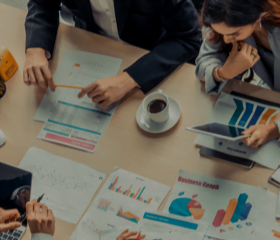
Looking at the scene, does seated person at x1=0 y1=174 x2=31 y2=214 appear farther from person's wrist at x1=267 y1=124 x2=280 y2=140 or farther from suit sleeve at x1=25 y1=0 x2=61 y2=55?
person's wrist at x1=267 y1=124 x2=280 y2=140

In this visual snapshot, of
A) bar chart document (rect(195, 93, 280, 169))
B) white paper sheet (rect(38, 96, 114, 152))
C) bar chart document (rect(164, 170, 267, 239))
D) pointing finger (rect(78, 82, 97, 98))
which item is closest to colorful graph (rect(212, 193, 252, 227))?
bar chart document (rect(164, 170, 267, 239))

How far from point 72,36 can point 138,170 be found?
2.09 ft

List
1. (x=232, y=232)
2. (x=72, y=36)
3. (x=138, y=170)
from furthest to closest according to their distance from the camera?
(x=72, y=36) → (x=138, y=170) → (x=232, y=232)

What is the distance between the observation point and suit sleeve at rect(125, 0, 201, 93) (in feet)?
3.30

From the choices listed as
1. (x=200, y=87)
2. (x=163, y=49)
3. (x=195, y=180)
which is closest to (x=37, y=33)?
(x=163, y=49)

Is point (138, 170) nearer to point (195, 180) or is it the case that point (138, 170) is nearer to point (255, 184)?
point (195, 180)

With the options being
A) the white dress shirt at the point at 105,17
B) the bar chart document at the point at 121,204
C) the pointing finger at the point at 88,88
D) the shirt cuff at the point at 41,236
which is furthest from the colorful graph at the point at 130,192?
the white dress shirt at the point at 105,17

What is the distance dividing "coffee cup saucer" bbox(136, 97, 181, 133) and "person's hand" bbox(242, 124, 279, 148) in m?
0.23

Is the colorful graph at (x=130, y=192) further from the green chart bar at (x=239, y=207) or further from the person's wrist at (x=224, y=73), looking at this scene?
the person's wrist at (x=224, y=73)

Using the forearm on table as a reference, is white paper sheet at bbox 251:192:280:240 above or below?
below

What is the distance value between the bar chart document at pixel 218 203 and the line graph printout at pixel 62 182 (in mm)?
260

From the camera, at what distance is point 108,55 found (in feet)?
3.66

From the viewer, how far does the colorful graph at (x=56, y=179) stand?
3.04 feet

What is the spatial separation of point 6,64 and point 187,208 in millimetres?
857
